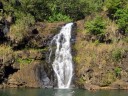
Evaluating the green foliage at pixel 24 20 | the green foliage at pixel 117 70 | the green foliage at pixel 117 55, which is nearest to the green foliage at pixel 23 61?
the green foliage at pixel 24 20

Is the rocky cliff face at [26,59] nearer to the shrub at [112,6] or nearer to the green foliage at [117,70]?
the green foliage at [117,70]

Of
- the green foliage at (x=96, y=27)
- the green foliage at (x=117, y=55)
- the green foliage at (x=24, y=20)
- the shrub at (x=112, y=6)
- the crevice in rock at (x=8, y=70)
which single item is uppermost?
the shrub at (x=112, y=6)

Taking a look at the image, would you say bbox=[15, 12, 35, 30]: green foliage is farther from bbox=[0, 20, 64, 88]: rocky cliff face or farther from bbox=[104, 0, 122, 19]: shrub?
bbox=[104, 0, 122, 19]: shrub

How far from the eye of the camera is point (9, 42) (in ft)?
197

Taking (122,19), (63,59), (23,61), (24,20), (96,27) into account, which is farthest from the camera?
(24,20)

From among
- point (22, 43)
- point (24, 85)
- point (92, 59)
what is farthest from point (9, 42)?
point (92, 59)

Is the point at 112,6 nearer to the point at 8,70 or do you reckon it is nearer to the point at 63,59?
the point at 63,59

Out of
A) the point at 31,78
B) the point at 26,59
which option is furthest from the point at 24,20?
the point at 31,78

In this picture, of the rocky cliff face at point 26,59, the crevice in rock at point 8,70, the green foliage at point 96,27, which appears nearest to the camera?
the rocky cliff face at point 26,59

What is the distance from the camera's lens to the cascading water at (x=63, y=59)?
185 feet

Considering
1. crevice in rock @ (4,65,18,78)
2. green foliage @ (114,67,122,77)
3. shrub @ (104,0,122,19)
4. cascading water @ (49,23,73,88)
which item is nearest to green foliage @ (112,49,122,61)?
green foliage @ (114,67,122,77)

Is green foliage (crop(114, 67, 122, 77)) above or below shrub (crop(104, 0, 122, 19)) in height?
below

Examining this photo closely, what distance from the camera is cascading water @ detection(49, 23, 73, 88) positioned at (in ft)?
185

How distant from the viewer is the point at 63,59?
5884 centimetres
